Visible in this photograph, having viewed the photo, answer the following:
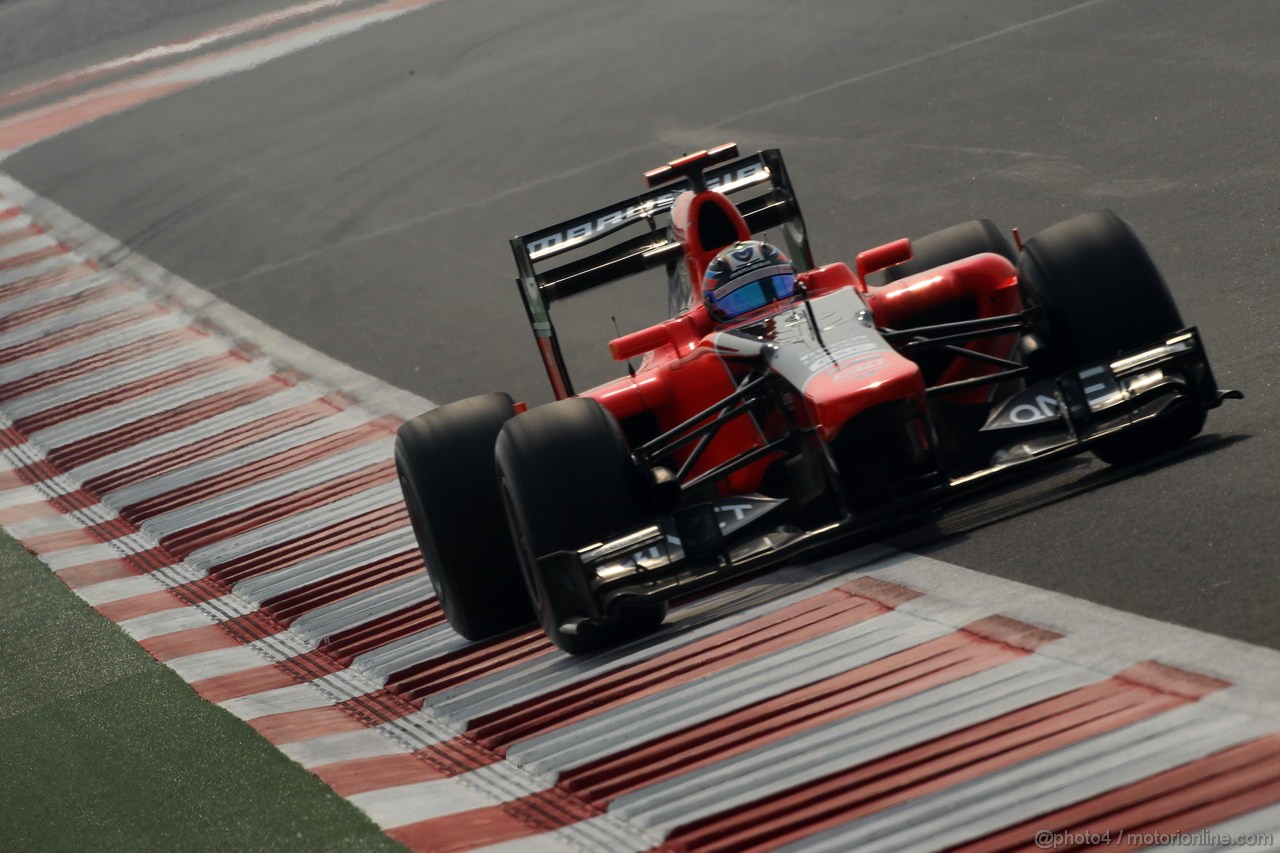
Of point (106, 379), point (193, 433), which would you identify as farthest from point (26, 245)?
point (193, 433)

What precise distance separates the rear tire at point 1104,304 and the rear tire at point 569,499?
1.87 m

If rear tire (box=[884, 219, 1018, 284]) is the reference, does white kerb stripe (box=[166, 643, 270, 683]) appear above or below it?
below

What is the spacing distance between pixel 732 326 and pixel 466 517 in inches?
56.3

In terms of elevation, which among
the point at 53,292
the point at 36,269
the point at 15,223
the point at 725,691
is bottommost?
the point at 725,691

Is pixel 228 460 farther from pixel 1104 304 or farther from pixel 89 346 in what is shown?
pixel 1104 304

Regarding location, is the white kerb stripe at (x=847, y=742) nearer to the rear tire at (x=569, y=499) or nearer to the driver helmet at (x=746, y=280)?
the rear tire at (x=569, y=499)

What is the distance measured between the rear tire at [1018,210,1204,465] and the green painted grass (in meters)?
3.44

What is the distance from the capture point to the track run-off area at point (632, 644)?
5.41m

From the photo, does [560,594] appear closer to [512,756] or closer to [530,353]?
[512,756]

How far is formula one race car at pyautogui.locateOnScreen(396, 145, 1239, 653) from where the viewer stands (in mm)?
7121

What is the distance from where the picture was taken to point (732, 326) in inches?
323

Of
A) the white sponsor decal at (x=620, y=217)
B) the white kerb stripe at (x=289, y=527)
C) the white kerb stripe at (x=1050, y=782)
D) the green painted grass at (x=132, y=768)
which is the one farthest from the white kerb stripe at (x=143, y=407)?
the white kerb stripe at (x=1050, y=782)

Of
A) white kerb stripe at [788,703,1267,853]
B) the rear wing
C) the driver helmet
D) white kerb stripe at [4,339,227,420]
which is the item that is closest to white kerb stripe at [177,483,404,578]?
the rear wing

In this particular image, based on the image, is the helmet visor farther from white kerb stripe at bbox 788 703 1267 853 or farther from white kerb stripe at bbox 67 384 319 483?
white kerb stripe at bbox 67 384 319 483
